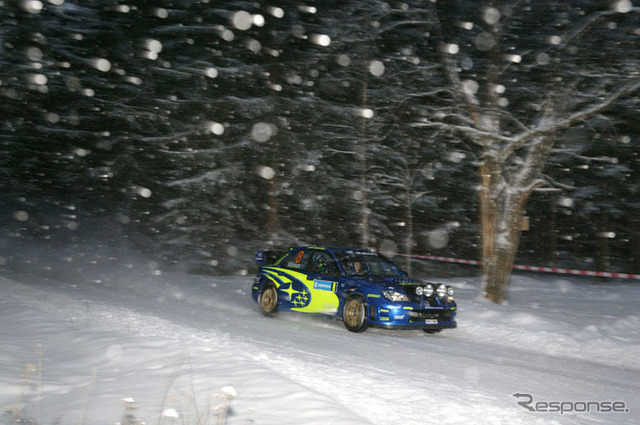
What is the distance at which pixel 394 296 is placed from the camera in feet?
35.0

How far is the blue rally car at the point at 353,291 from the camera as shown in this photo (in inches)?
421

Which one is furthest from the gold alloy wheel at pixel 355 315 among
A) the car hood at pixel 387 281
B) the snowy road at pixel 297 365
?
the car hood at pixel 387 281

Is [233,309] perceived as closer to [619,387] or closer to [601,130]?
→ [619,387]

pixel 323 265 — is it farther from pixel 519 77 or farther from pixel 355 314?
pixel 519 77

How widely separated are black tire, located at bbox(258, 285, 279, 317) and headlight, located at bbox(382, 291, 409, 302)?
2.91 meters

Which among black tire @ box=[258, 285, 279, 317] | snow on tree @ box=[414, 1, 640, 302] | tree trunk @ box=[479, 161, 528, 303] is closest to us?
black tire @ box=[258, 285, 279, 317]

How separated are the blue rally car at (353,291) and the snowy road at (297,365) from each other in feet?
1.12

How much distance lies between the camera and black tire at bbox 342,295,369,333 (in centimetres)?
1090

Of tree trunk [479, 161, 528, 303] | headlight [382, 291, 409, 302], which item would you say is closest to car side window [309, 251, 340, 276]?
headlight [382, 291, 409, 302]

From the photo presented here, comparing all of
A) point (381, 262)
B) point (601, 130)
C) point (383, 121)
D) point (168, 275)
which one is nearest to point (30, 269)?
point (168, 275)

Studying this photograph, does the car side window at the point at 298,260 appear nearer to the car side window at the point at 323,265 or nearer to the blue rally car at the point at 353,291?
the blue rally car at the point at 353,291

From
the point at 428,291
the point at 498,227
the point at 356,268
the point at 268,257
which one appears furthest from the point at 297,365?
the point at 498,227

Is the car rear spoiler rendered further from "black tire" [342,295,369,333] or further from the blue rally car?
"black tire" [342,295,369,333]

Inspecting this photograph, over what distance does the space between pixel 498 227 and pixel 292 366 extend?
926 cm
